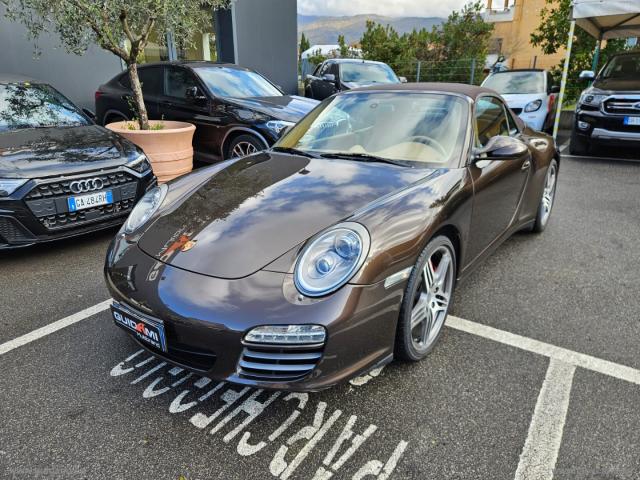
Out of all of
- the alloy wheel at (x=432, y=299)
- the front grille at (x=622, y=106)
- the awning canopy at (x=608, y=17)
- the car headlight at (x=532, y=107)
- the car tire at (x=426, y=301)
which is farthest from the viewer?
the car headlight at (x=532, y=107)

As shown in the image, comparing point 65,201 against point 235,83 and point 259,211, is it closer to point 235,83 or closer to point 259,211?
point 259,211

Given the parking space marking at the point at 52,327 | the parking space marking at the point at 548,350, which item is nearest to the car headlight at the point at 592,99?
the parking space marking at the point at 548,350

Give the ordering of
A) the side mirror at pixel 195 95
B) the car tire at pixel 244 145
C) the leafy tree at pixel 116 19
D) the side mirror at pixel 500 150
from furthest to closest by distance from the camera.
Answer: the side mirror at pixel 195 95
the car tire at pixel 244 145
the leafy tree at pixel 116 19
the side mirror at pixel 500 150

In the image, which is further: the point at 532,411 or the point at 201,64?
the point at 201,64

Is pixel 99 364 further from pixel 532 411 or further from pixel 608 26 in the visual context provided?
pixel 608 26

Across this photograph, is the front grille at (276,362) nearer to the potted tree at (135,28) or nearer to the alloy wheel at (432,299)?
the alloy wheel at (432,299)

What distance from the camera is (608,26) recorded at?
11.0 metres

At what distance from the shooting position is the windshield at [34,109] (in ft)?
14.1

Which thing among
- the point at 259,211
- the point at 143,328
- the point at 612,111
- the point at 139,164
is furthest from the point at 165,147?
the point at 612,111

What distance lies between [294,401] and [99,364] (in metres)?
1.03

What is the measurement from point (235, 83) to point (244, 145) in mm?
1240

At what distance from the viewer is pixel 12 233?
337cm

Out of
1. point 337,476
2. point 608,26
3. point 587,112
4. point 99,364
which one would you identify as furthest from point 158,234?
point 608,26

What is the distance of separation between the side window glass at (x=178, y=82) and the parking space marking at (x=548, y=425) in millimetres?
5642
